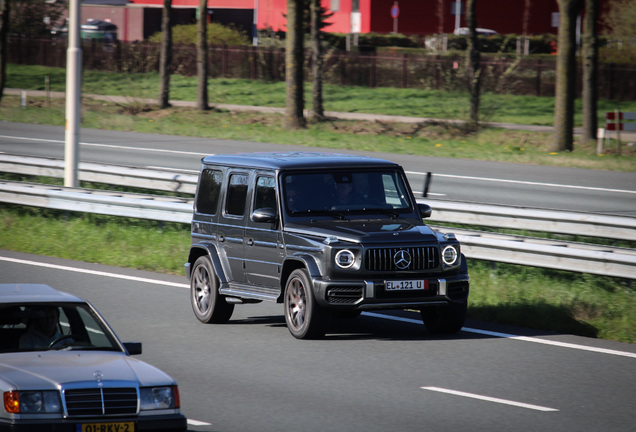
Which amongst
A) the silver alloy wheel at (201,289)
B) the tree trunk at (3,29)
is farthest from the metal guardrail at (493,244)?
the tree trunk at (3,29)

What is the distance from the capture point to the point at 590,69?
31844mm

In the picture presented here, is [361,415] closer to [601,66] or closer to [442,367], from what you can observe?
[442,367]

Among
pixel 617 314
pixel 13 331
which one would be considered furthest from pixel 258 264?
pixel 13 331

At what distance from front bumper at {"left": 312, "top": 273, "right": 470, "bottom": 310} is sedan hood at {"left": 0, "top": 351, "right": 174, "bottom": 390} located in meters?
3.72

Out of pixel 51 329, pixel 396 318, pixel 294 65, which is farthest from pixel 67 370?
pixel 294 65

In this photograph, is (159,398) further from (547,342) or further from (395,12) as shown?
(395,12)

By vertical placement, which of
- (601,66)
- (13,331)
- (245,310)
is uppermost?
(601,66)

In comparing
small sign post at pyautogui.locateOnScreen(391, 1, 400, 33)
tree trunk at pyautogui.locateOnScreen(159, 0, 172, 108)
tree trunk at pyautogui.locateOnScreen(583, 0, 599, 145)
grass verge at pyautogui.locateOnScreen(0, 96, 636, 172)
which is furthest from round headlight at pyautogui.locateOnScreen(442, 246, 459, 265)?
small sign post at pyautogui.locateOnScreen(391, 1, 400, 33)

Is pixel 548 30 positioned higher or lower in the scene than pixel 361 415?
higher

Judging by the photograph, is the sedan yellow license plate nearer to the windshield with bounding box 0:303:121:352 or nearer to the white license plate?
the windshield with bounding box 0:303:121:352

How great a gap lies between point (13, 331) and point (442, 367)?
392 cm

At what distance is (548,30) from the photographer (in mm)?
79688

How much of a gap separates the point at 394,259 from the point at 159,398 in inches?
175

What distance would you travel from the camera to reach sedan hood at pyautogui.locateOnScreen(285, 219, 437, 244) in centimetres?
1032
